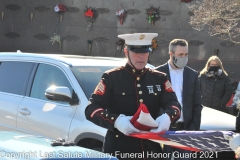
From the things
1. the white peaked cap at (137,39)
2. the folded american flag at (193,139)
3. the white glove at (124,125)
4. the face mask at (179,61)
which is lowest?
the folded american flag at (193,139)

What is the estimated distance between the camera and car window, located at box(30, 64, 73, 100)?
5.60 metres

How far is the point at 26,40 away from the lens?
19.7 meters

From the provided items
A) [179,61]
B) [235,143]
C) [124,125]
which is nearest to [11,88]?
[179,61]

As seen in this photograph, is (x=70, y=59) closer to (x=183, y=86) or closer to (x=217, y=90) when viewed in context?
(x=183, y=86)

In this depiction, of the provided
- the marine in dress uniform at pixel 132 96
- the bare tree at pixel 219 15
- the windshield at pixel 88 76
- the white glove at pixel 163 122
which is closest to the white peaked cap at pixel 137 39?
the marine in dress uniform at pixel 132 96

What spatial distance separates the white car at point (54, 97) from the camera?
5.14 meters

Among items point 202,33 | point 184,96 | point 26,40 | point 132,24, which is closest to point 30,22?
point 26,40

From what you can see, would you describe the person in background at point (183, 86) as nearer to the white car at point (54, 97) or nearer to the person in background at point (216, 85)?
the white car at point (54, 97)

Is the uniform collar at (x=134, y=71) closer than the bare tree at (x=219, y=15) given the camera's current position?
Yes

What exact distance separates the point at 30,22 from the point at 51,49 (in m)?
1.34

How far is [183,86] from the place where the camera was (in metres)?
5.24

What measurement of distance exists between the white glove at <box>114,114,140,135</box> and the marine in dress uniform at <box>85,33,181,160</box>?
168 millimetres

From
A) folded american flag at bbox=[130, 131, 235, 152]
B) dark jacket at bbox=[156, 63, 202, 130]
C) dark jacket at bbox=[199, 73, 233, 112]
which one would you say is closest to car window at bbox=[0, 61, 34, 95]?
dark jacket at bbox=[156, 63, 202, 130]

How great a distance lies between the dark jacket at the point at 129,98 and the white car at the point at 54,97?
96cm
